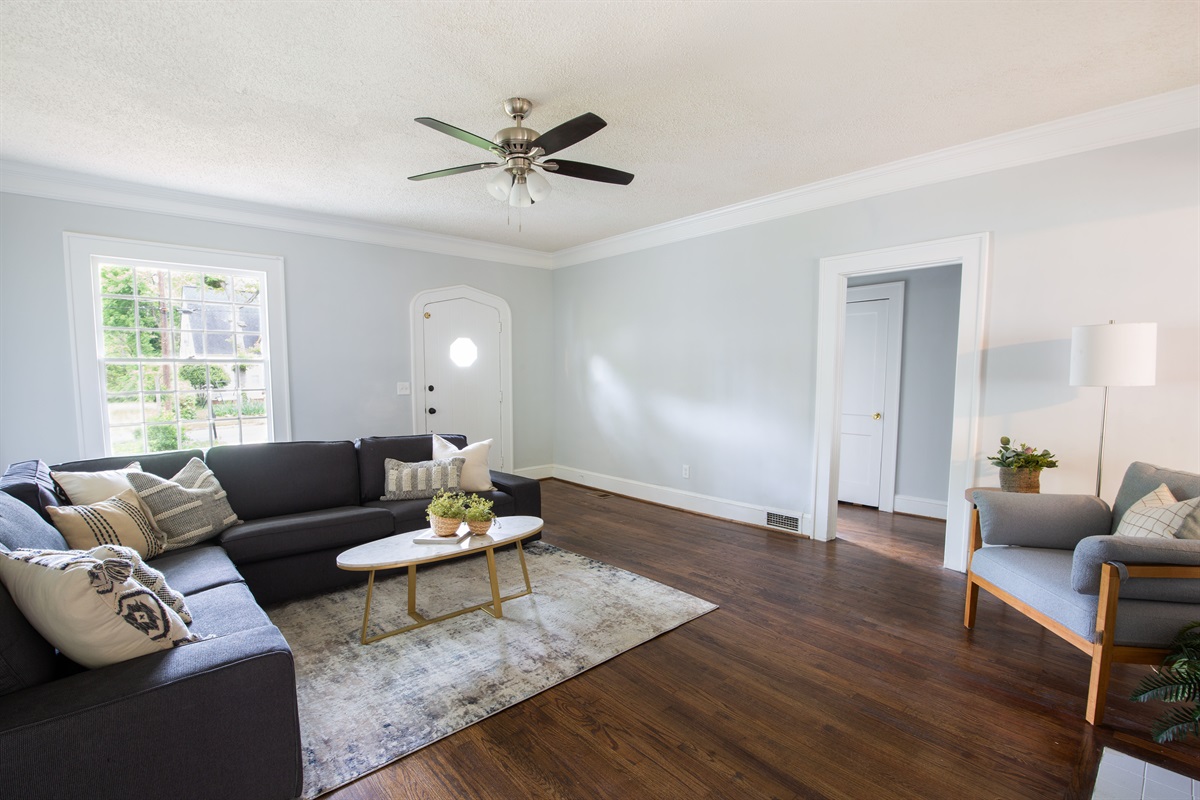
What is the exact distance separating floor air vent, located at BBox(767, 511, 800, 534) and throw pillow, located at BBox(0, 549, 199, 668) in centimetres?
397

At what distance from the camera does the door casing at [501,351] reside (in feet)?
17.7

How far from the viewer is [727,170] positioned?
142 inches

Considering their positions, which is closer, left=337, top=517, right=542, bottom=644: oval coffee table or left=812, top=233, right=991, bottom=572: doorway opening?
left=337, top=517, right=542, bottom=644: oval coffee table

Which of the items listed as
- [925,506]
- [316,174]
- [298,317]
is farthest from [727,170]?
[298,317]

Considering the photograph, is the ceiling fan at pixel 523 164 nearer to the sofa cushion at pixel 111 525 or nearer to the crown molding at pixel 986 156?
the crown molding at pixel 986 156

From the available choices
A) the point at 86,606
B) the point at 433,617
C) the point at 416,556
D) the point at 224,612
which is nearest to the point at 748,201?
the point at 416,556

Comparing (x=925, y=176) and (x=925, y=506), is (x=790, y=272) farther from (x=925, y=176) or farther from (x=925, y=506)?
(x=925, y=506)

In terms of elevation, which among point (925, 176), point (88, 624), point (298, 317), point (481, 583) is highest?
point (925, 176)

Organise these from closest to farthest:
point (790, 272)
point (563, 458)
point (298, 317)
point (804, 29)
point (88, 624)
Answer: point (88, 624)
point (804, 29)
point (790, 272)
point (298, 317)
point (563, 458)

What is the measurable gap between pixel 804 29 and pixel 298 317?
4.48 metres

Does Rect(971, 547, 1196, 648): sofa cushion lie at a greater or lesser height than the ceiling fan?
lesser

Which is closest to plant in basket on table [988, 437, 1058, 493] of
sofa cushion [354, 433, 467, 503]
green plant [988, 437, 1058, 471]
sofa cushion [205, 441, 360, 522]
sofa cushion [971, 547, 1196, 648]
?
green plant [988, 437, 1058, 471]

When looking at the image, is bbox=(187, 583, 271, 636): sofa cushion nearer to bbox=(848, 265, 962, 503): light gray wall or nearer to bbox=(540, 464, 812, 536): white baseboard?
bbox=(540, 464, 812, 536): white baseboard

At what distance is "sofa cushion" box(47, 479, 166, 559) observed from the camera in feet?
7.27
